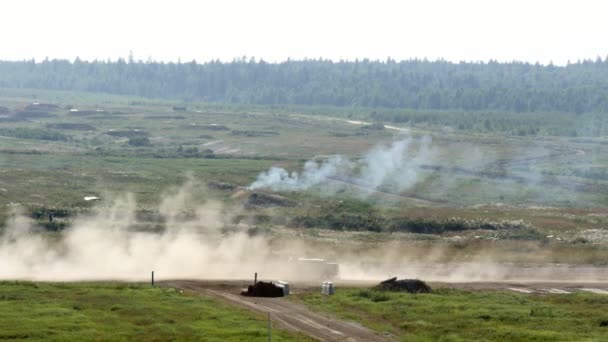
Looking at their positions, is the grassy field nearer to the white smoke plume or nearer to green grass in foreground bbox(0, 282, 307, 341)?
the white smoke plume

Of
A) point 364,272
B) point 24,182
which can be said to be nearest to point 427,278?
point 364,272

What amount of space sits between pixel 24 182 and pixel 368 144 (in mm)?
79597

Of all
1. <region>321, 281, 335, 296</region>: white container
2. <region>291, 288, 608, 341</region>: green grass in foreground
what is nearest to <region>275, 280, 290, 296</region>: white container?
<region>291, 288, 608, 341</region>: green grass in foreground

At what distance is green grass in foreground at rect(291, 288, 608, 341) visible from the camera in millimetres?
53219


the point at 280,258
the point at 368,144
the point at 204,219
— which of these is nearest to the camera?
the point at 280,258

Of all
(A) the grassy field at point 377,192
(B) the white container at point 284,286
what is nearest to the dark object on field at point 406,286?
(B) the white container at point 284,286

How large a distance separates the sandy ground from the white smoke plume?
55389 millimetres

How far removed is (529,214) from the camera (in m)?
114

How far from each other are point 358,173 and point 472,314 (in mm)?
85975

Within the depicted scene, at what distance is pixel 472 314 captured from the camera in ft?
190

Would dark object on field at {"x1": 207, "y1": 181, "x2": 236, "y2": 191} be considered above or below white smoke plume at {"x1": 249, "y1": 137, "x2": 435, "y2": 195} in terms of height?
below

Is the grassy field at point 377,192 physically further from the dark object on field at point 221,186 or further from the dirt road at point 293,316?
the dirt road at point 293,316

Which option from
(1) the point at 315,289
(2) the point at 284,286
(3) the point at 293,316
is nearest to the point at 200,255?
(1) the point at 315,289

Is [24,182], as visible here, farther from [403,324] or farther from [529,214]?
[403,324]
